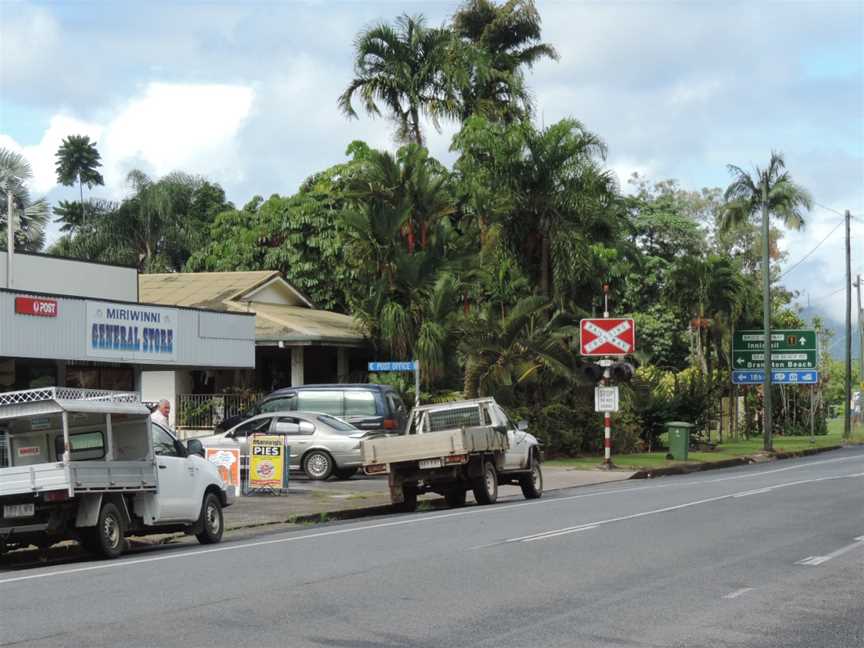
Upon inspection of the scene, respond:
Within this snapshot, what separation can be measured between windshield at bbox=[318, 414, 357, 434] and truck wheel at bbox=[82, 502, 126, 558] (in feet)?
43.2

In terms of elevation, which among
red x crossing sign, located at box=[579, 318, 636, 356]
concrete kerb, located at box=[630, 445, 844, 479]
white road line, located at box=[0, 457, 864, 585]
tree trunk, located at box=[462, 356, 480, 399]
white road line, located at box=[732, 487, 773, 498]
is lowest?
concrete kerb, located at box=[630, 445, 844, 479]

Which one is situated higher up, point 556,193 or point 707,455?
point 556,193

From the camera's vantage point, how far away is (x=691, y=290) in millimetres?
52875

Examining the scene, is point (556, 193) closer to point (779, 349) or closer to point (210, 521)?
point (779, 349)

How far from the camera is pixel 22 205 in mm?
48156

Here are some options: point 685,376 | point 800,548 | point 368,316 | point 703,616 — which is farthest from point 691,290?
point 703,616

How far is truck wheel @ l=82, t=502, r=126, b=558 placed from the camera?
48.6 feet

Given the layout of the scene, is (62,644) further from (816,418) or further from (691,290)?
(816,418)

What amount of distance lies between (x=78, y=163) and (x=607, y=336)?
2153 inches

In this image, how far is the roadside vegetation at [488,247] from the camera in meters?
36.8

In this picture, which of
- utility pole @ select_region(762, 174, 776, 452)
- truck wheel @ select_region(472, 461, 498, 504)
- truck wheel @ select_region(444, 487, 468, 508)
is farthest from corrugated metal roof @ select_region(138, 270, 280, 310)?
truck wheel @ select_region(472, 461, 498, 504)

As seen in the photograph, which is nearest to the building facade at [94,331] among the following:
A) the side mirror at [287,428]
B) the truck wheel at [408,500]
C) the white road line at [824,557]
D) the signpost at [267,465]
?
the side mirror at [287,428]

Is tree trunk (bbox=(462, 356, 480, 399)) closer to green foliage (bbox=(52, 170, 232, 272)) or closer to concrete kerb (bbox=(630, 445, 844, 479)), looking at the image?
concrete kerb (bbox=(630, 445, 844, 479))

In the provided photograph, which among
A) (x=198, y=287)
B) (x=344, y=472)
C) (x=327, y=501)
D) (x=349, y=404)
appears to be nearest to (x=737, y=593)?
(x=327, y=501)
